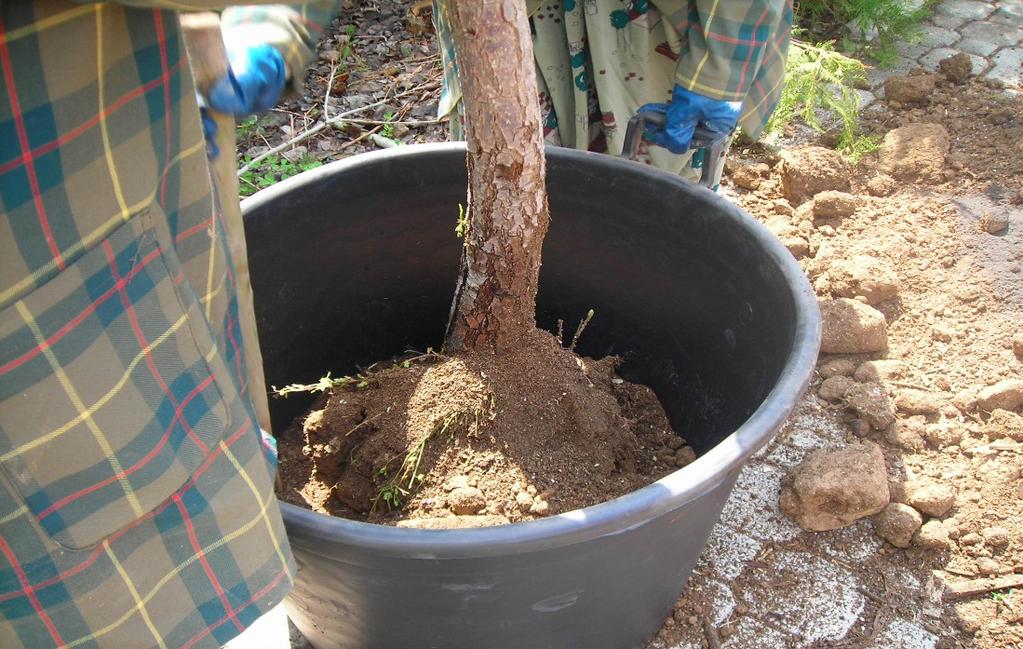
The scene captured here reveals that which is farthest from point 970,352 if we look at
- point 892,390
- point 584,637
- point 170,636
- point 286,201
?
point 170,636

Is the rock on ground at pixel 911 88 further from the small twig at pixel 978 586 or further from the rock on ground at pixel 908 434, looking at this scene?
the small twig at pixel 978 586

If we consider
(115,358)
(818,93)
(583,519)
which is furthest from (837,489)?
(818,93)

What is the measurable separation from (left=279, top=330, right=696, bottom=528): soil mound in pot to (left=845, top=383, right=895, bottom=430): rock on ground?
2.21 feet

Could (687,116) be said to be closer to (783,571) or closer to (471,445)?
(471,445)

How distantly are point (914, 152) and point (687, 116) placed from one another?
153 centimetres

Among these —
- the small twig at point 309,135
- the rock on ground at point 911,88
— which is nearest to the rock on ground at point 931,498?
the rock on ground at point 911,88

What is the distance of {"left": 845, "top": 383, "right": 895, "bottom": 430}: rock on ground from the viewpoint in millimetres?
2211

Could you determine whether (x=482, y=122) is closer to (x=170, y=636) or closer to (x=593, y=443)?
(x=593, y=443)

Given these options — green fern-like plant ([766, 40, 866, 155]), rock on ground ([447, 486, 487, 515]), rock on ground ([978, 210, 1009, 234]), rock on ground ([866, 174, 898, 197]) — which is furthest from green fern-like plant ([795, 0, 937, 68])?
rock on ground ([447, 486, 487, 515])

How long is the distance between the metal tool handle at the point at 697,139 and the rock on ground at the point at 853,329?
2.42 feet

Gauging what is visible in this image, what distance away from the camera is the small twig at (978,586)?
1895 mm

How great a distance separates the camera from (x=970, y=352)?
241 cm

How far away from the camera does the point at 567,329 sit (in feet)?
7.23

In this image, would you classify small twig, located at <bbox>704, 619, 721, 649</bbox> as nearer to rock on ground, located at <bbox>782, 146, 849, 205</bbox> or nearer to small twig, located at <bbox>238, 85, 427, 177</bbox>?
rock on ground, located at <bbox>782, 146, 849, 205</bbox>
